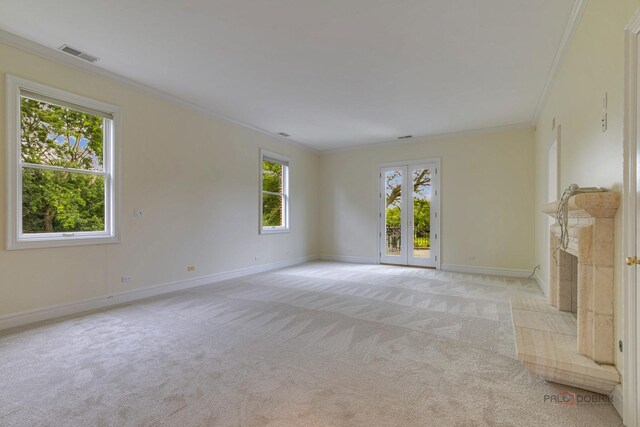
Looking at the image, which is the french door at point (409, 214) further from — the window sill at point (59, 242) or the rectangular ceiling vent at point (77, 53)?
the rectangular ceiling vent at point (77, 53)

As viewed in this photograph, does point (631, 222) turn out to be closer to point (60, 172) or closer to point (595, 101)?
point (595, 101)

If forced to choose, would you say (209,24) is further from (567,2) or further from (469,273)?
(469,273)

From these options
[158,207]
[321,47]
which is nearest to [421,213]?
[321,47]

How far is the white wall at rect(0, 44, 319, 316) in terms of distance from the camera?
3.41 m

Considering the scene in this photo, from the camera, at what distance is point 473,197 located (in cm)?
657

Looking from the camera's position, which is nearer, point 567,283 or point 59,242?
point 567,283

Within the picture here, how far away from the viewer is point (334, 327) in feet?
10.7

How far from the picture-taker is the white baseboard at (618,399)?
5.83 ft

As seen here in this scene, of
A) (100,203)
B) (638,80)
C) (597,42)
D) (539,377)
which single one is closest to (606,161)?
(638,80)

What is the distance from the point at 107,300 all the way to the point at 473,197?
21.6ft

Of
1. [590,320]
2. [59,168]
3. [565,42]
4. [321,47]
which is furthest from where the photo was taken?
[59,168]

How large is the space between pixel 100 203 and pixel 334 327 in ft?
11.0

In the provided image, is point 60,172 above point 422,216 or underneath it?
above

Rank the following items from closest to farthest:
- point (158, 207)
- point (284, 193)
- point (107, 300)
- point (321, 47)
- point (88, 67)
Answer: point (321, 47) < point (88, 67) < point (107, 300) < point (158, 207) < point (284, 193)
